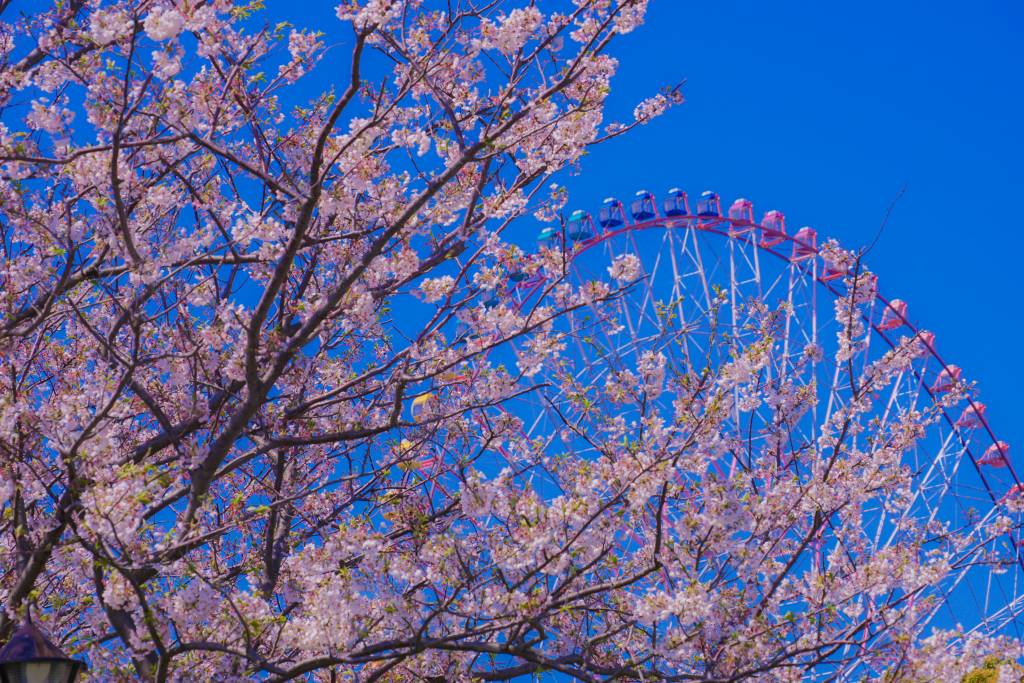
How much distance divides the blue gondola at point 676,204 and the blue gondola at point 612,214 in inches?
30.8

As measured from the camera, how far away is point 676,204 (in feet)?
65.5

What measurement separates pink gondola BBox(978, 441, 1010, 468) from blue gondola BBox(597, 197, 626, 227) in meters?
8.52

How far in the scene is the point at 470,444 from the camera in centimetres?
661

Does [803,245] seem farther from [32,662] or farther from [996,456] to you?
[32,662]

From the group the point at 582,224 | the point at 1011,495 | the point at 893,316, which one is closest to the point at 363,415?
the point at 1011,495

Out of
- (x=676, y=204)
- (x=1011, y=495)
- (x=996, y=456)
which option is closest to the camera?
(x=1011, y=495)

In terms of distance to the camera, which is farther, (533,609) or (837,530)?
(837,530)

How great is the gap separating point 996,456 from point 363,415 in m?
19.2

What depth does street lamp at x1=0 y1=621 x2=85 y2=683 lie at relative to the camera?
3480 mm

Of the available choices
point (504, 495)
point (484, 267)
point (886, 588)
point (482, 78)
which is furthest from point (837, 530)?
point (482, 78)

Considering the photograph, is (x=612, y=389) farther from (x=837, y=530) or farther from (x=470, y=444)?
(x=837, y=530)

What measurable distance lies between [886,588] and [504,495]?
6.29ft

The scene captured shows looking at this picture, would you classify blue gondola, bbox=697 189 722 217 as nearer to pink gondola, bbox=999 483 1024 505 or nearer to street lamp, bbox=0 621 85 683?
pink gondola, bbox=999 483 1024 505

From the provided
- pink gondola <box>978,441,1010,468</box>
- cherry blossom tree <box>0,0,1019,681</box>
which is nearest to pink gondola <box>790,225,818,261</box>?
pink gondola <box>978,441,1010,468</box>
